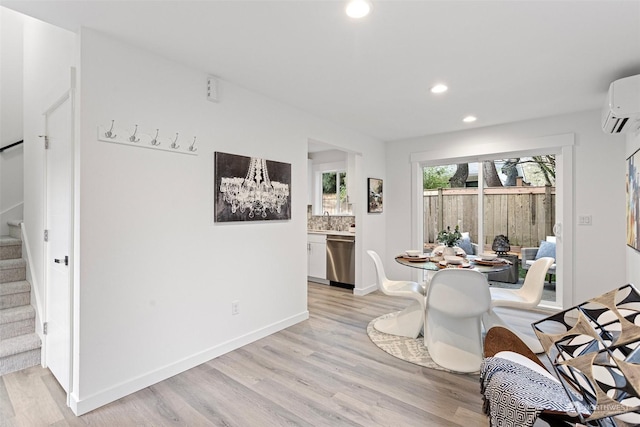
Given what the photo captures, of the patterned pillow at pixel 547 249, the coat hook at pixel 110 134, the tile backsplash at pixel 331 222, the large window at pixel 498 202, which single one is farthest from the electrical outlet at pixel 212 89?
the patterned pillow at pixel 547 249

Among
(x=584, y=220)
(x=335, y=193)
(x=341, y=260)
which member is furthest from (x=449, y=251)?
(x=335, y=193)

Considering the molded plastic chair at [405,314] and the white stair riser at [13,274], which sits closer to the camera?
the white stair riser at [13,274]

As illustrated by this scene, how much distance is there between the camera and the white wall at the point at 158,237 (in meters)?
2.02

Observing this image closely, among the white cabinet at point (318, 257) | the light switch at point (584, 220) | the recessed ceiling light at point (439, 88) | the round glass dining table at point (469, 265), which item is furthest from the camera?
the white cabinet at point (318, 257)

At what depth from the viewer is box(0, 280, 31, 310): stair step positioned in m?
2.83

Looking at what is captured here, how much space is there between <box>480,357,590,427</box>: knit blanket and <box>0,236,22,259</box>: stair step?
4237 mm

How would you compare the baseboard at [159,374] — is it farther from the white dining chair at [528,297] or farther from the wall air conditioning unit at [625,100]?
the wall air conditioning unit at [625,100]

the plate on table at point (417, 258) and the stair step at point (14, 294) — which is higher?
the plate on table at point (417, 258)

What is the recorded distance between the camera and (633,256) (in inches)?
115

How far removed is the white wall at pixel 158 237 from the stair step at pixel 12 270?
177 cm

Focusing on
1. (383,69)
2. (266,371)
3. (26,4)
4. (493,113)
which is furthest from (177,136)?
(493,113)

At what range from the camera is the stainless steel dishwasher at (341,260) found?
16.1ft

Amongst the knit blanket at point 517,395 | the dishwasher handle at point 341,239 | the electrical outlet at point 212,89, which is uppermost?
the electrical outlet at point 212,89

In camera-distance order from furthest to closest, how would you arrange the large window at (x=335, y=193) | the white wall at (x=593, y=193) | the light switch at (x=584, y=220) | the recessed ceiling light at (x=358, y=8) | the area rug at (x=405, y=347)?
the large window at (x=335, y=193) < the light switch at (x=584, y=220) < the white wall at (x=593, y=193) < the area rug at (x=405, y=347) < the recessed ceiling light at (x=358, y=8)
